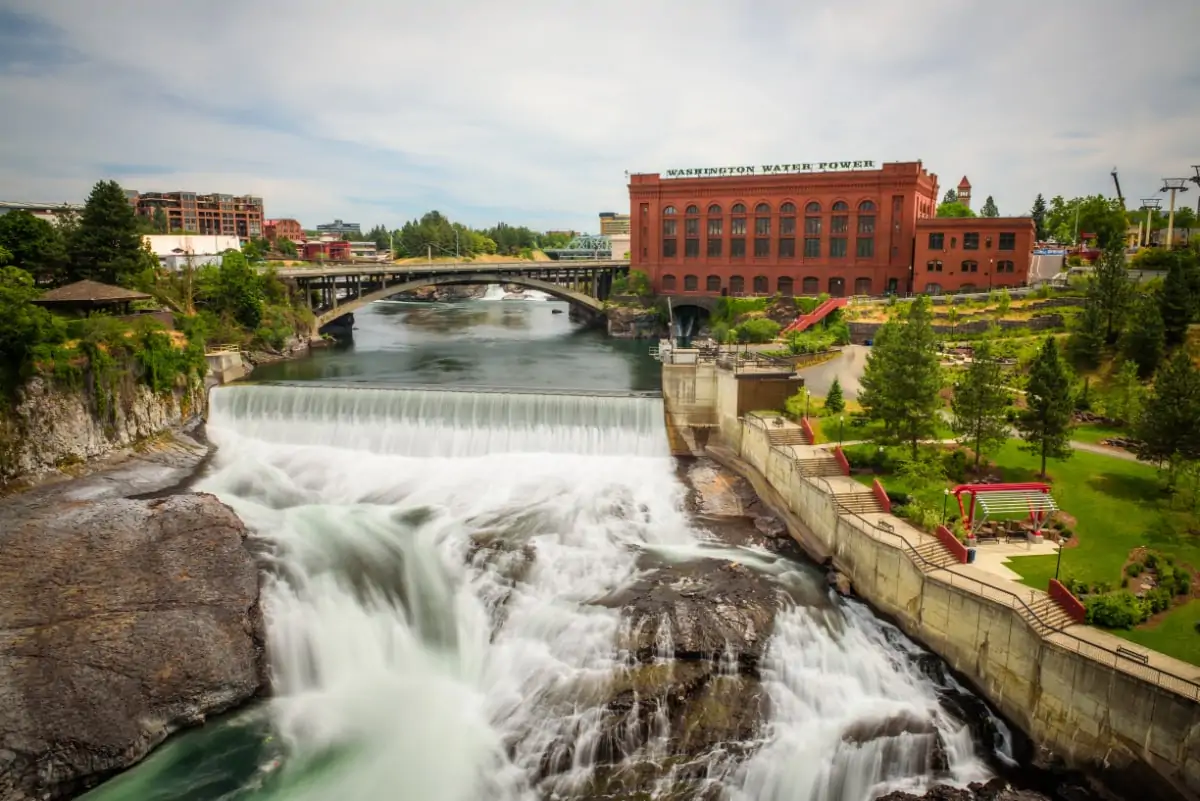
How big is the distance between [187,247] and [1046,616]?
338 feet

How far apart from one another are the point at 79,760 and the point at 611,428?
27.2 metres

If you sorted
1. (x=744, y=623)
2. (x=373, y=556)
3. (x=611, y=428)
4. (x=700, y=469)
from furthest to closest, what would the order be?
(x=611, y=428) < (x=700, y=469) < (x=373, y=556) < (x=744, y=623)

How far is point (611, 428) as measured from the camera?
41.1 metres

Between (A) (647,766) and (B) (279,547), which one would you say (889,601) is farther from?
(B) (279,547)

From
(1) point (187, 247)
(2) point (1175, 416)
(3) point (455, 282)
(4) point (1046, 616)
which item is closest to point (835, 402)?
(2) point (1175, 416)

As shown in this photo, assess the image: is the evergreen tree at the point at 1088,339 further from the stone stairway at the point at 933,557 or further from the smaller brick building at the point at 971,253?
the smaller brick building at the point at 971,253

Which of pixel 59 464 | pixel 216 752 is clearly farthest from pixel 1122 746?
pixel 59 464

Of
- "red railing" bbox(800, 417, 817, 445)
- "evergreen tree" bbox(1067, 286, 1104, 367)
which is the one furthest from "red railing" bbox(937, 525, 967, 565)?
"evergreen tree" bbox(1067, 286, 1104, 367)

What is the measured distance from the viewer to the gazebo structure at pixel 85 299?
143ft

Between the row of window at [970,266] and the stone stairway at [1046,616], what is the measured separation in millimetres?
59722

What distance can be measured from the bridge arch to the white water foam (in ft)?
136

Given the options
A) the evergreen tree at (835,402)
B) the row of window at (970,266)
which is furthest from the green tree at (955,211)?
the evergreen tree at (835,402)

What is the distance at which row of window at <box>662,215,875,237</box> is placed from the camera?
259ft

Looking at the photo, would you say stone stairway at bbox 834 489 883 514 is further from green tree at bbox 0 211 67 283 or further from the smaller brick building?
green tree at bbox 0 211 67 283
